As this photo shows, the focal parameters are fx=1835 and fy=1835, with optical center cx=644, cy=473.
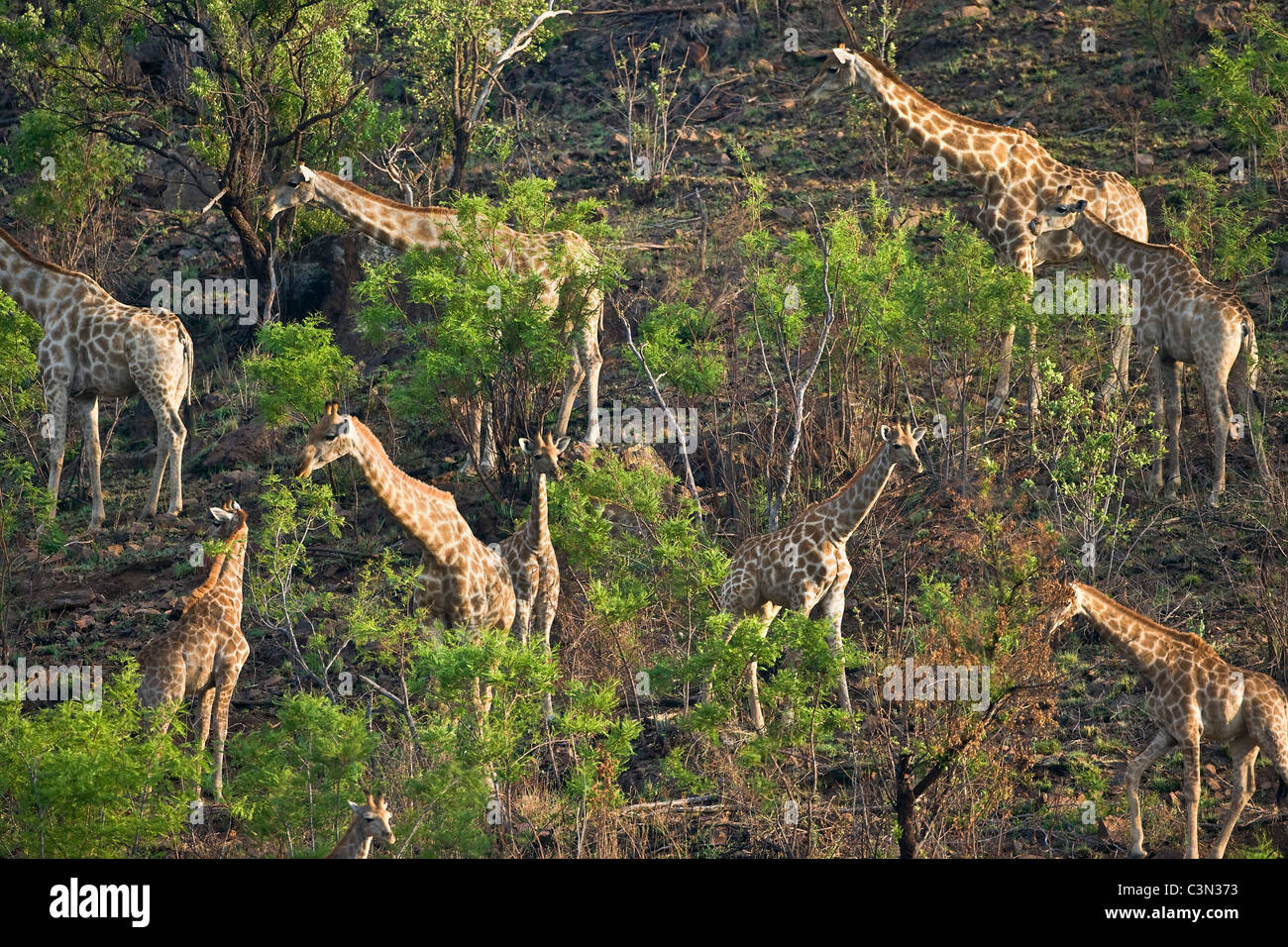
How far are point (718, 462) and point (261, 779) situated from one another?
334 inches

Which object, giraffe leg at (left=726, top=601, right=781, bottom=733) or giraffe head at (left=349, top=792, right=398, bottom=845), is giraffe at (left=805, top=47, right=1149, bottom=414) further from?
giraffe head at (left=349, top=792, right=398, bottom=845)

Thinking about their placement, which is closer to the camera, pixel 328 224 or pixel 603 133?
pixel 328 224

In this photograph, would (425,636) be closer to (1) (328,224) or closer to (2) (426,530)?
(2) (426,530)

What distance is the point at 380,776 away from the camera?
16.0 m

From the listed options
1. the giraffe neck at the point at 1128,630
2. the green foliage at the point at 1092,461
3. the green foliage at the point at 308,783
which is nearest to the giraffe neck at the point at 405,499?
the green foliage at the point at 308,783

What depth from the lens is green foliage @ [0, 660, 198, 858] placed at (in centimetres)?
1402

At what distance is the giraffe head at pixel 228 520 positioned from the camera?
17844 mm

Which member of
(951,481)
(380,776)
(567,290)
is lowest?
(380,776)

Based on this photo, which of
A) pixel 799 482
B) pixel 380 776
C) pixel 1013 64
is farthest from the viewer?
pixel 1013 64

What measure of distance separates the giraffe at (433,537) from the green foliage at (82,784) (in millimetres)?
3239

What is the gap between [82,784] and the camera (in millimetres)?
13898

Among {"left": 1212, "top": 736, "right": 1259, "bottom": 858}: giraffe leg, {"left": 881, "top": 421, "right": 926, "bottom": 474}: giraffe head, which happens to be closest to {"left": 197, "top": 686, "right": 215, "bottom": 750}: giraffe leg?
{"left": 881, "top": 421, "right": 926, "bottom": 474}: giraffe head

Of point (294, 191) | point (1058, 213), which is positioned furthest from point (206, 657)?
point (1058, 213)
